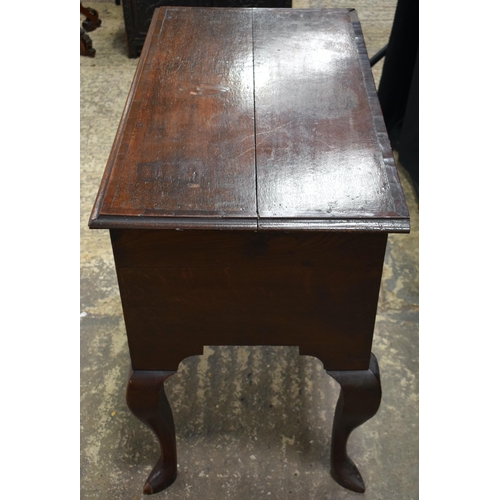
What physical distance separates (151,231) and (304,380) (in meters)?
0.90

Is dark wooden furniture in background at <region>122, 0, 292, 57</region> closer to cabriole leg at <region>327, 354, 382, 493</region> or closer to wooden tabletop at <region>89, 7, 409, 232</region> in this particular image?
wooden tabletop at <region>89, 7, 409, 232</region>

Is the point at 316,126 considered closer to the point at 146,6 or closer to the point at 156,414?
the point at 156,414

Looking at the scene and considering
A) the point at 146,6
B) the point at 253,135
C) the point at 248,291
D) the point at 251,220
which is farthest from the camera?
the point at 146,6

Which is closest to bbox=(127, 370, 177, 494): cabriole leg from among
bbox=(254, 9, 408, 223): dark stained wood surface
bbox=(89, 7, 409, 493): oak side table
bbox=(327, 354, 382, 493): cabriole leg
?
bbox=(89, 7, 409, 493): oak side table

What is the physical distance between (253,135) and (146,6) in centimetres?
242

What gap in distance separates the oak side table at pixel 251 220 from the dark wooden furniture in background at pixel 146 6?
197 centimetres

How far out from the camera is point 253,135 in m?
1.34

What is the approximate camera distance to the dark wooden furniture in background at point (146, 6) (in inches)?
132

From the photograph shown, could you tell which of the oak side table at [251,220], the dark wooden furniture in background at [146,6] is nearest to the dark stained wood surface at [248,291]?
the oak side table at [251,220]

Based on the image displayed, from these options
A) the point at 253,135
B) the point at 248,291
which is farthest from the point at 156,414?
the point at 253,135

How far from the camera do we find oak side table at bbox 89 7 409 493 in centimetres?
113

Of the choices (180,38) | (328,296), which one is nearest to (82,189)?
(180,38)

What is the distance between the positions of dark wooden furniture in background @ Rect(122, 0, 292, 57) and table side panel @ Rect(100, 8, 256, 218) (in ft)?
5.39

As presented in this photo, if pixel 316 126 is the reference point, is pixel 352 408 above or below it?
below
